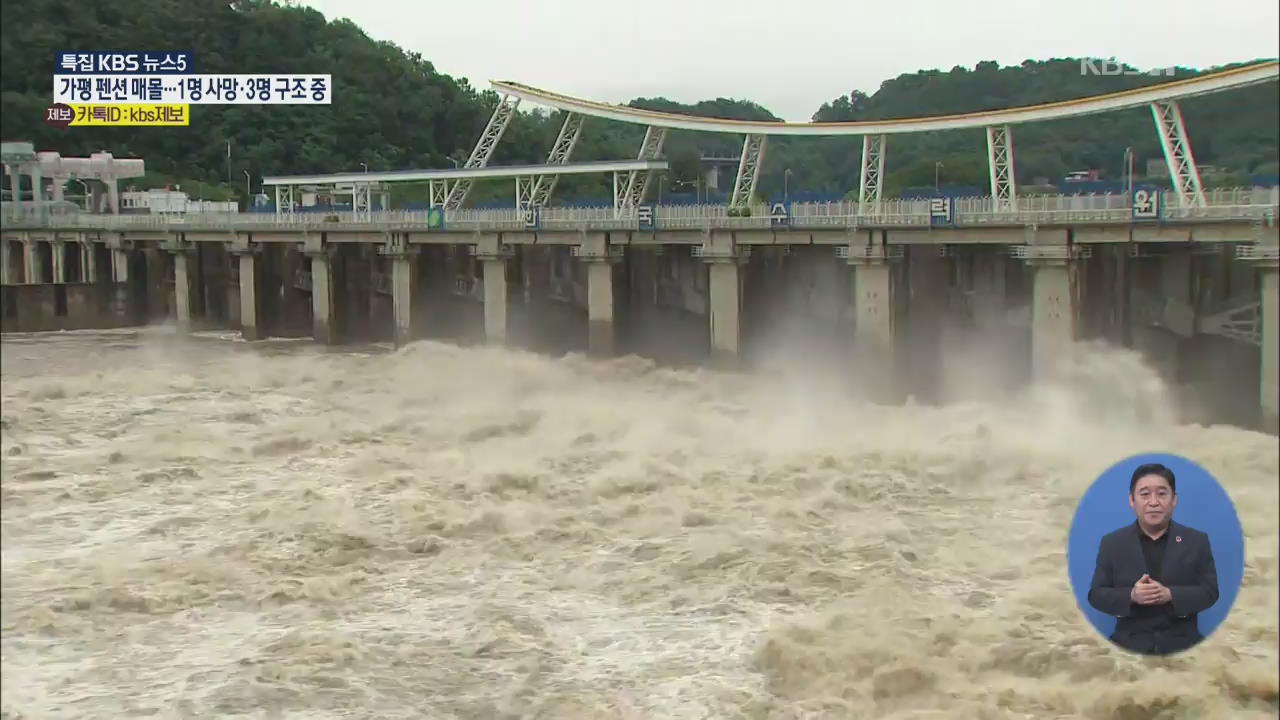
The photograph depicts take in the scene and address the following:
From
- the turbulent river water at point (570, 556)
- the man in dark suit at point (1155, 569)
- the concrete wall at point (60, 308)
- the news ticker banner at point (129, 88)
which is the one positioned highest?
the news ticker banner at point (129, 88)

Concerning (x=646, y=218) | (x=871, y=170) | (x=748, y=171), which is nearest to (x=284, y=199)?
(x=646, y=218)

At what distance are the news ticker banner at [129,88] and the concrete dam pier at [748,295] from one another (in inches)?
136

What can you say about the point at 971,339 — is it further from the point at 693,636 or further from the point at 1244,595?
the point at 1244,595

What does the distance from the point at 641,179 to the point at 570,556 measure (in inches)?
890

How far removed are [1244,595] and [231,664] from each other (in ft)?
26.6

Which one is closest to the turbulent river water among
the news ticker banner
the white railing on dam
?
the news ticker banner

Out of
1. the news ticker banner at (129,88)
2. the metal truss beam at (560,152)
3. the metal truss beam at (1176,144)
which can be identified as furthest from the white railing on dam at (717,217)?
the metal truss beam at (560,152)

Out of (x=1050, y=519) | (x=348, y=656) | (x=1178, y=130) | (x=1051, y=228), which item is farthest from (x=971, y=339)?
(x=348, y=656)

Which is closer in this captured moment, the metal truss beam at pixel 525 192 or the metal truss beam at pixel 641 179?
the metal truss beam at pixel 641 179

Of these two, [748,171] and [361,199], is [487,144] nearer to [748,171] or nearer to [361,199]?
[361,199]

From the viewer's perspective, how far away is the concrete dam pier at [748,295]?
71.4 feet

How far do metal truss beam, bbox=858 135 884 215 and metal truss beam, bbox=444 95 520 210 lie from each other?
15.9 metres

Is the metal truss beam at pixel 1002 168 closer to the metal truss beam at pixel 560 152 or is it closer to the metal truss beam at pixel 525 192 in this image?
the metal truss beam at pixel 525 192

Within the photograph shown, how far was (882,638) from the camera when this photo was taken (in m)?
11.7
